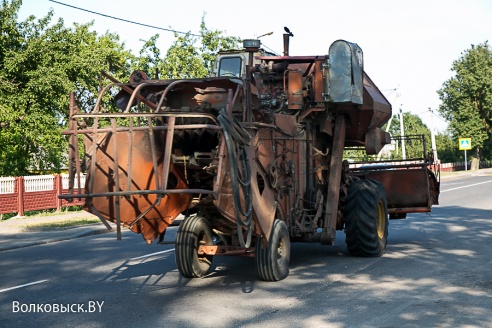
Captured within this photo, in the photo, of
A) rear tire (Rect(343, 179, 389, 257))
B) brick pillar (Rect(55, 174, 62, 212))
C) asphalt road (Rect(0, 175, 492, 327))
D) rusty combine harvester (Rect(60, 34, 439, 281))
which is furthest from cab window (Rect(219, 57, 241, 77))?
brick pillar (Rect(55, 174, 62, 212))

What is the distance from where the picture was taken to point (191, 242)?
992 cm

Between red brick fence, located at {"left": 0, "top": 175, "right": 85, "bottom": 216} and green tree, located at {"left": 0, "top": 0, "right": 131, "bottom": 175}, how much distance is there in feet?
6.27

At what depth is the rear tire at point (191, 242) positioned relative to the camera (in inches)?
390

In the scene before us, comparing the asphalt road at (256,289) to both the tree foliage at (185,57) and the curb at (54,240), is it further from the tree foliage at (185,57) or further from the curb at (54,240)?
the tree foliage at (185,57)

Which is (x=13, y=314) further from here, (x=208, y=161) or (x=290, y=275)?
(x=290, y=275)

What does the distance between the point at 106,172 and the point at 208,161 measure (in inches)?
50.2

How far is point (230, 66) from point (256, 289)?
530 centimetres

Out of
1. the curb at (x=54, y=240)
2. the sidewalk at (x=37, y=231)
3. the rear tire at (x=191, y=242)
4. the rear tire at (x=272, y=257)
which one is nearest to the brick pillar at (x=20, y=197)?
the sidewalk at (x=37, y=231)

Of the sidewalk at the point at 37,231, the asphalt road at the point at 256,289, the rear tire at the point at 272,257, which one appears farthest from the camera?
the sidewalk at the point at 37,231

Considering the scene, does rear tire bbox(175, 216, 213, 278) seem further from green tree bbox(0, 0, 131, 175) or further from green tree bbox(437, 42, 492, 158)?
green tree bbox(437, 42, 492, 158)

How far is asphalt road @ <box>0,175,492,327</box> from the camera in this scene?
7602 millimetres

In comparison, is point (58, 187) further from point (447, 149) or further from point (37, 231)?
point (447, 149)

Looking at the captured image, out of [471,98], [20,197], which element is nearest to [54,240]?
[20,197]

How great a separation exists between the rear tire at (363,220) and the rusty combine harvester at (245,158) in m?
0.02
